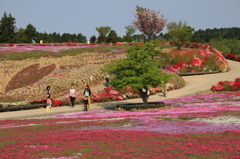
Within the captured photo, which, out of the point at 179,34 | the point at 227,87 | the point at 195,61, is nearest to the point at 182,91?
the point at 227,87

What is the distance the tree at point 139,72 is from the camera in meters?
28.1

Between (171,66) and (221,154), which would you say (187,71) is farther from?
(221,154)

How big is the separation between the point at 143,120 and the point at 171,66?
1449 inches

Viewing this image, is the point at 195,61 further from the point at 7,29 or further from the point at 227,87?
the point at 7,29

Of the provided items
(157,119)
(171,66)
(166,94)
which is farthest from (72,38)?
(157,119)

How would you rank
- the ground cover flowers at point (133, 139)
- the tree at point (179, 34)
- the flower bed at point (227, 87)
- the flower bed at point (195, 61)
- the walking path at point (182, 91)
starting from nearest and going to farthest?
1. the ground cover flowers at point (133, 139)
2. the walking path at point (182, 91)
3. the flower bed at point (227, 87)
4. the flower bed at point (195, 61)
5. the tree at point (179, 34)

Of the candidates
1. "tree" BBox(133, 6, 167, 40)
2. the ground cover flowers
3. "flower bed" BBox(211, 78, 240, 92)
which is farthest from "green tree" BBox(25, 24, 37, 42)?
the ground cover flowers

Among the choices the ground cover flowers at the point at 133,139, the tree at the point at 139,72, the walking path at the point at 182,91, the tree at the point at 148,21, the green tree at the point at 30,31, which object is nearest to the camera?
the ground cover flowers at the point at 133,139

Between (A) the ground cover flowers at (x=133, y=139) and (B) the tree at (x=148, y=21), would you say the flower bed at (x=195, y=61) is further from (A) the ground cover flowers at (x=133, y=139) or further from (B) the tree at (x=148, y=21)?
(A) the ground cover flowers at (x=133, y=139)

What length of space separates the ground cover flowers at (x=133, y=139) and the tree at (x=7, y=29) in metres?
86.0

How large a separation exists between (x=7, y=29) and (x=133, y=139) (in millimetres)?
94616

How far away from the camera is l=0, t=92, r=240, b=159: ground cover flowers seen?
11.6m

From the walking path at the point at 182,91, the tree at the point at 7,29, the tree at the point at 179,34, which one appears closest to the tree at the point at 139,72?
the walking path at the point at 182,91

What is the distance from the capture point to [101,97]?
34656 millimetres
